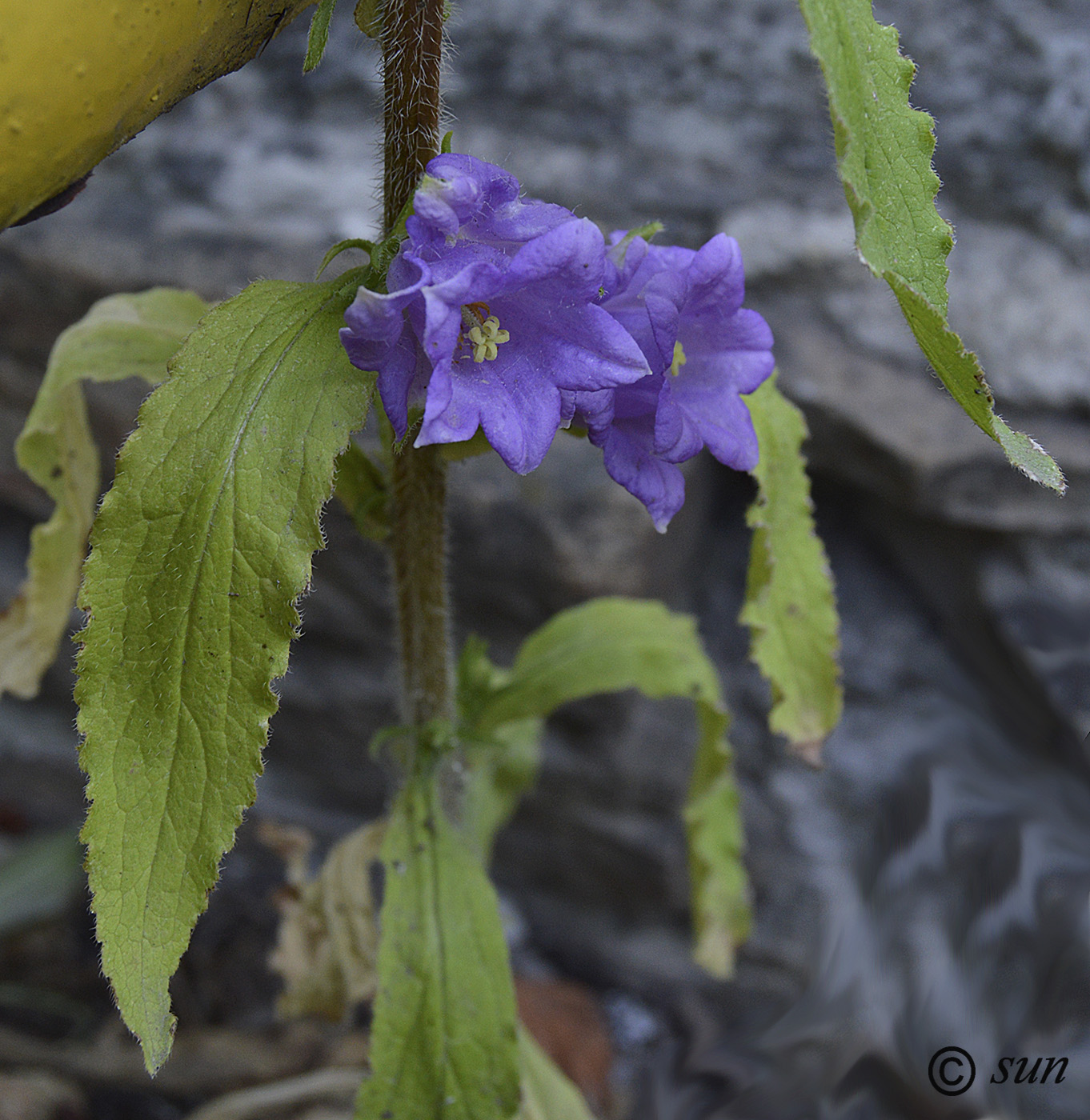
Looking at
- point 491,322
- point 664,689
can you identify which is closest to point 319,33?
point 491,322

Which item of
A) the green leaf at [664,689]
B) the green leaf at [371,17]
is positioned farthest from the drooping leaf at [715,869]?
the green leaf at [371,17]

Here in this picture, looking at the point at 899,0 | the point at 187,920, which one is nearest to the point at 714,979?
the point at 187,920

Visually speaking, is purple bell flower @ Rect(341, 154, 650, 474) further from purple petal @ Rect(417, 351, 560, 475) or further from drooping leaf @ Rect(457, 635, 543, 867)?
drooping leaf @ Rect(457, 635, 543, 867)

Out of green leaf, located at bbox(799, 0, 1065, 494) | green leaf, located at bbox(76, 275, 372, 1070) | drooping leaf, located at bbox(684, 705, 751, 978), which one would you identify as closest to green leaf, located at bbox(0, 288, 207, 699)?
green leaf, located at bbox(76, 275, 372, 1070)

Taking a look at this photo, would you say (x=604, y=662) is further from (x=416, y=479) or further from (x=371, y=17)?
(x=371, y=17)

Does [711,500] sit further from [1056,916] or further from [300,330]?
[300,330]

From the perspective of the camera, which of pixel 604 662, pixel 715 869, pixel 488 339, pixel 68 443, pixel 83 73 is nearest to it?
pixel 83 73

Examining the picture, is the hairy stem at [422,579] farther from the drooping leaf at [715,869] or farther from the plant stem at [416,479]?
the drooping leaf at [715,869]
